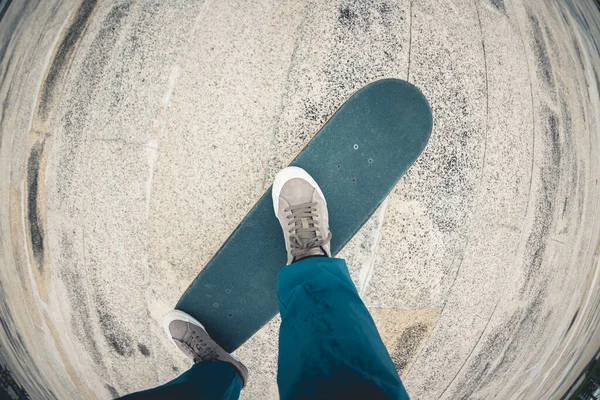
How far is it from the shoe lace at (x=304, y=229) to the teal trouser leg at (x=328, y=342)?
0.49 ft

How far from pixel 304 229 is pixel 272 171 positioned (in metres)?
0.37

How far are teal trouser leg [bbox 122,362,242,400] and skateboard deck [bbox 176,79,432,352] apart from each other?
176 millimetres

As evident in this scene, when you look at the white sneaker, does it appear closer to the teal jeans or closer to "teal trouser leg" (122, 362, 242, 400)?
the teal jeans

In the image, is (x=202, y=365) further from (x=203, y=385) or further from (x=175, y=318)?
(x=175, y=318)

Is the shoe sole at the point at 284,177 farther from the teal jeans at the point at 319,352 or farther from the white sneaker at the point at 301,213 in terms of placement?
the teal jeans at the point at 319,352

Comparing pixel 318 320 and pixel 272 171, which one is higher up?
pixel 272 171

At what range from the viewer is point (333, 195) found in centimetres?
181

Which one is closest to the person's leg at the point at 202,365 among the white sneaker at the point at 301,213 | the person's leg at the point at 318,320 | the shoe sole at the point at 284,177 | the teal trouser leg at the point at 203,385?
the teal trouser leg at the point at 203,385

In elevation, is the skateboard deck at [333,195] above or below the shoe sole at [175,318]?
above

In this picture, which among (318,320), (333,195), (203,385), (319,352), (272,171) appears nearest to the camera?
(319,352)

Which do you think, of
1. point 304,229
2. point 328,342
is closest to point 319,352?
point 328,342

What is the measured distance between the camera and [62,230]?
1870 mm

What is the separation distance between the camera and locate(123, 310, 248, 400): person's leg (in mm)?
1547

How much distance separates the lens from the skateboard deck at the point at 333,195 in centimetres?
170
